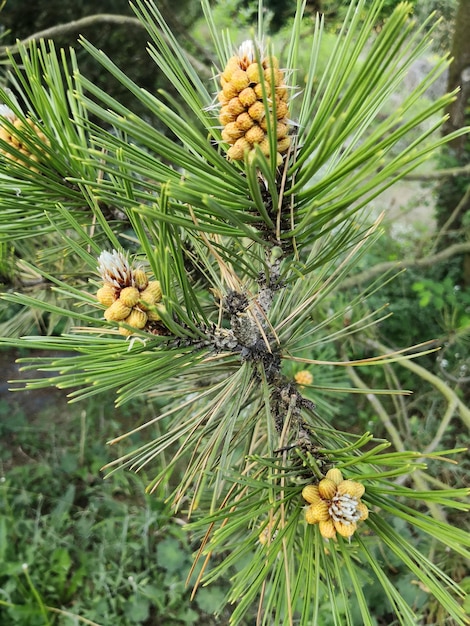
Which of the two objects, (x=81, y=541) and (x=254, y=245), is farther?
(x=81, y=541)

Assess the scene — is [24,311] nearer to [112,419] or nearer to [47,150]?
[47,150]

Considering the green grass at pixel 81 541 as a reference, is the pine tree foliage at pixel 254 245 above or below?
above

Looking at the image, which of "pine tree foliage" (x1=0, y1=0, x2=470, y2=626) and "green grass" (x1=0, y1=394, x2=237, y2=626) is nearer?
"pine tree foliage" (x1=0, y1=0, x2=470, y2=626)

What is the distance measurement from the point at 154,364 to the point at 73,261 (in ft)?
1.51

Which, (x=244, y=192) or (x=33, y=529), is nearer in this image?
(x=244, y=192)

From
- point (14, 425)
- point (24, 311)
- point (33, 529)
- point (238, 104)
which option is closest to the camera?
point (238, 104)

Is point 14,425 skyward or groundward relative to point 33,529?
skyward

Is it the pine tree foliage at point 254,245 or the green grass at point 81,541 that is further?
the green grass at point 81,541

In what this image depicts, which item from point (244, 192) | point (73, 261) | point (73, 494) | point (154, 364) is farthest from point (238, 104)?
point (73, 494)

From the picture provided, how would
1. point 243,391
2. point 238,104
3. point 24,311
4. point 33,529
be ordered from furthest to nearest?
point 33,529, point 24,311, point 243,391, point 238,104

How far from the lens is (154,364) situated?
1.07 feet

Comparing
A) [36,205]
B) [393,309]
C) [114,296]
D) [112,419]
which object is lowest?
[112,419]

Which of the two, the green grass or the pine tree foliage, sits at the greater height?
the pine tree foliage

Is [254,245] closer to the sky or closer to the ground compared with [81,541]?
closer to the sky
